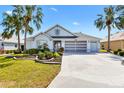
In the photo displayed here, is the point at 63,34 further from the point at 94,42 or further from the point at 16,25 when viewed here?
the point at 16,25

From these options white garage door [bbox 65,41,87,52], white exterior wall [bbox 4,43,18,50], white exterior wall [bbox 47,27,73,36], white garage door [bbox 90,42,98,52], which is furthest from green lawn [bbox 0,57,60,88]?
white exterior wall [bbox 4,43,18,50]

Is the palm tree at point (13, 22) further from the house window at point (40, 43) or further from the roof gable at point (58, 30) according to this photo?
the roof gable at point (58, 30)

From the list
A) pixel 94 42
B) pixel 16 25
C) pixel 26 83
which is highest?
pixel 16 25

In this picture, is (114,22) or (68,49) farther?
(114,22)

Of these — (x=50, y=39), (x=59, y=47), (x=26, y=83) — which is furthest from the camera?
(x=59, y=47)

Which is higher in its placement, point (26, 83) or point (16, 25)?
point (16, 25)

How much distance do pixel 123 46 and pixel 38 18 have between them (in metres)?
15.0

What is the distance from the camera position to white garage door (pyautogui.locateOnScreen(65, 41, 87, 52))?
3500 centimetres

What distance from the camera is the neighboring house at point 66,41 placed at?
3397 centimetres

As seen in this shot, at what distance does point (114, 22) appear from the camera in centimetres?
3744

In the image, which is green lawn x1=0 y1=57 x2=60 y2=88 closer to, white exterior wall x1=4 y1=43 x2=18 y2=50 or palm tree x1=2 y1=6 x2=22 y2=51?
palm tree x1=2 y1=6 x2=22 y2=51

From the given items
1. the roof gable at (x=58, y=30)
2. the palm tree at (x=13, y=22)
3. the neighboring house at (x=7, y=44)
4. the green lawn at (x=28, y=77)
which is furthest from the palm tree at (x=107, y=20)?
the green lawn at (x=28, y=77)
